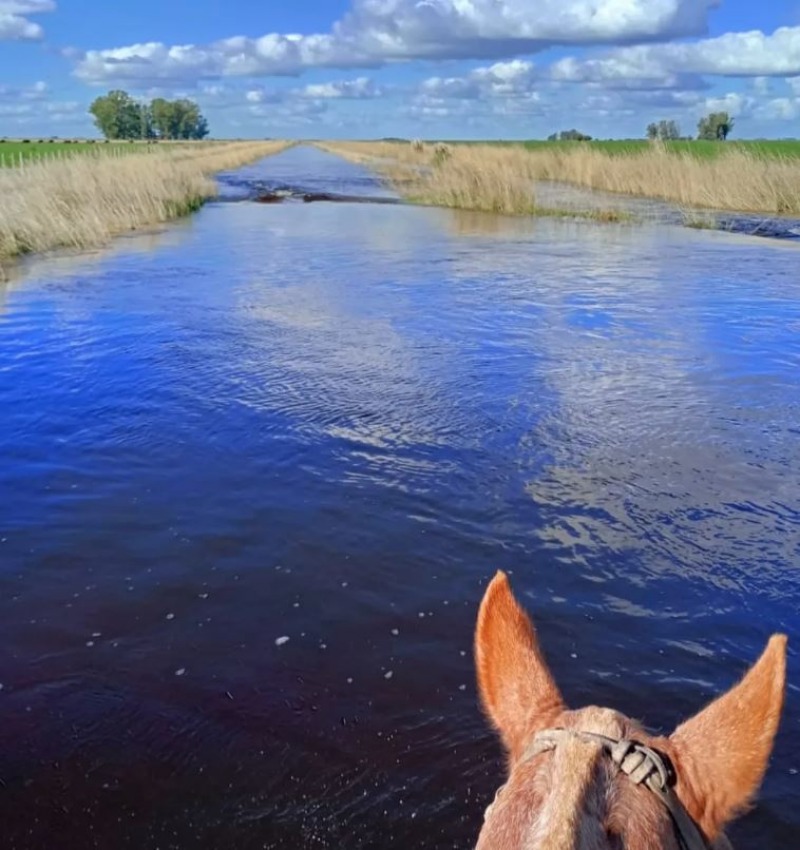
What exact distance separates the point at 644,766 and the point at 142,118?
543 ft

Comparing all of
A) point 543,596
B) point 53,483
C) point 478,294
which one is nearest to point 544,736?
point 543,596

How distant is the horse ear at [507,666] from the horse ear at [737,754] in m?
0.28

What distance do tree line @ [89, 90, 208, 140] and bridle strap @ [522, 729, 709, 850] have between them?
159 m

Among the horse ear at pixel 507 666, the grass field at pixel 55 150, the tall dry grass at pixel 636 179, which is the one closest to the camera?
the horse ear at pixel 507 666

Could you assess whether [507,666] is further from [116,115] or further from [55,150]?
[116,115]

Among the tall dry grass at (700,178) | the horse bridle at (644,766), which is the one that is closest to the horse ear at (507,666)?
the horse bridle at (644,766)

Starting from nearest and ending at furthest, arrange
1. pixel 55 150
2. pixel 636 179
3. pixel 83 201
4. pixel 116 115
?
1. pixel 83 201
2. pixel 636 179
3. pixel 55 150
4. pixel 116 115

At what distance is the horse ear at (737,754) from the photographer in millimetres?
1479

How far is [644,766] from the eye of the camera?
4.49 ft

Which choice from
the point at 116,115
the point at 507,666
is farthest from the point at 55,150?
the point at 116,115

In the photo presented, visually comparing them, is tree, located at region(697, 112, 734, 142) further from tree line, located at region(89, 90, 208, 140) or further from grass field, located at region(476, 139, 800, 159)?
tree line, located at region(89, 90, 208, 140)

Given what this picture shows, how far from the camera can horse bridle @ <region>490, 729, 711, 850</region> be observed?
1360 millimetres

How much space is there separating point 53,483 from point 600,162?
3252cm

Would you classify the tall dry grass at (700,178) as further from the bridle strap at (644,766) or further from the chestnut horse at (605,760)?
the bridle strap at (644,766)
